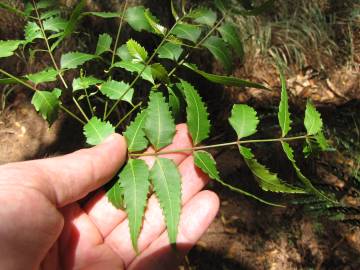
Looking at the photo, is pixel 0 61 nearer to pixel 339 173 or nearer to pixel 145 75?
pixel 145 75

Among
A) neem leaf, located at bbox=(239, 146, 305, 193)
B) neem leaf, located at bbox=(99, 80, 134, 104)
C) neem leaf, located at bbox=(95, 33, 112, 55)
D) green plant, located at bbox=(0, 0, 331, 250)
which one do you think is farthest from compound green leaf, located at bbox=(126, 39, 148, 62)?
neem leaf, located at bbox=(239, 146, 305, 193)

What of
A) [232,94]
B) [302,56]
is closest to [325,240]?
[232,94]

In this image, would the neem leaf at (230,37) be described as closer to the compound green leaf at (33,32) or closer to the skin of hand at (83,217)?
the skin of hand at (83,217)

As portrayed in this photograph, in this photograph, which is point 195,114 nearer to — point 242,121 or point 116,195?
point 242,121

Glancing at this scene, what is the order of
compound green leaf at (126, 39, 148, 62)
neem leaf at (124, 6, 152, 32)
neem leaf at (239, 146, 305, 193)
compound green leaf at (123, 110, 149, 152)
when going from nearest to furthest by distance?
neem leaf at (239, 146, 305, 193) → compound green leaf at (126, 39, 148, 62) → compound green leaf at (123, 110, 149, 152) → neem leaf at (124, 6, 152, 32)

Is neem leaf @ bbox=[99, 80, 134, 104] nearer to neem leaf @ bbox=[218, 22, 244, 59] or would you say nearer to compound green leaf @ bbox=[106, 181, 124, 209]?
compound green leaf @ bbox=[106, 181, 124, 209]

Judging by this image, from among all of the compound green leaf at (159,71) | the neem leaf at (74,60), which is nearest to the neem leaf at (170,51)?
the compound green leaf at (159,71)
